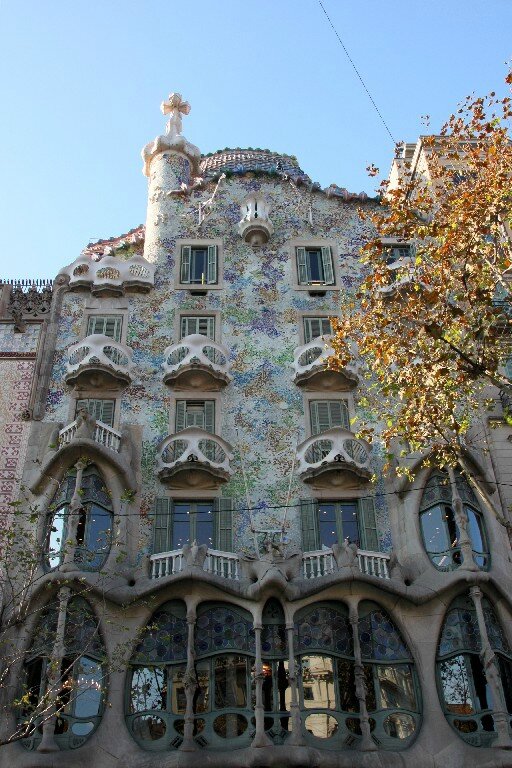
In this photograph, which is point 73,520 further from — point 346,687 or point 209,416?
point 346,687

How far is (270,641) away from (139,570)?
325 cm

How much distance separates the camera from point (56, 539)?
61.5 feet

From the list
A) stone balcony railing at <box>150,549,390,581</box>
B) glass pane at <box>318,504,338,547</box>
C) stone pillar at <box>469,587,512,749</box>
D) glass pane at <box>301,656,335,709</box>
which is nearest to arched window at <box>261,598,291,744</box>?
glass pane at <box>301,656,335,709</box>

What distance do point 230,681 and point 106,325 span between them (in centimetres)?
1045

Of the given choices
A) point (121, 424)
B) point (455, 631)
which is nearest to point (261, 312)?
point (121, 424)

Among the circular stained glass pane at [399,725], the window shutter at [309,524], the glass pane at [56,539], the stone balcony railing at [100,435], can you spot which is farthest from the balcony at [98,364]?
the circular stained glass pane at [399,725]

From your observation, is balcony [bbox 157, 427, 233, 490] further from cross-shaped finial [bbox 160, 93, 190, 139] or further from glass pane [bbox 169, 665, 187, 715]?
cross-shaped finial [bbox 160, 93, 190, 139]

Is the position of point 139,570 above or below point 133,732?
above

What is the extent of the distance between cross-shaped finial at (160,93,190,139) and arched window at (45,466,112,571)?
13917 mm

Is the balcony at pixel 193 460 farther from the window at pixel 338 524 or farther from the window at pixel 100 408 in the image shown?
the window at pixel 338 524

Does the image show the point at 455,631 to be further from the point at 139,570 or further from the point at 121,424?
the point at 121,424

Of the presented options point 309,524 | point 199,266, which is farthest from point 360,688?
point 199,266

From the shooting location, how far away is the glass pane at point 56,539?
59.8 feet

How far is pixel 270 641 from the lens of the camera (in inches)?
688
